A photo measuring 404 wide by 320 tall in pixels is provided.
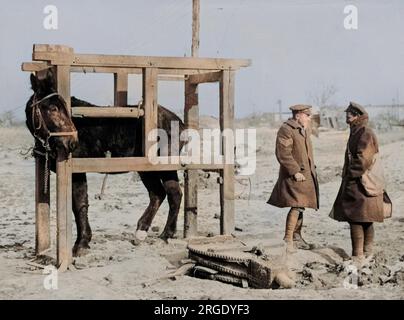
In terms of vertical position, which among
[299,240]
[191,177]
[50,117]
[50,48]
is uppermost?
[50,48]

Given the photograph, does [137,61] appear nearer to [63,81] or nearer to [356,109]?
[63,81]

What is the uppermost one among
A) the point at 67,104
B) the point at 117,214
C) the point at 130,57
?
the point at 130,57

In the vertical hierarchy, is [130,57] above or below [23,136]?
above

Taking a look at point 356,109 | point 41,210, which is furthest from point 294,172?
point 41,210

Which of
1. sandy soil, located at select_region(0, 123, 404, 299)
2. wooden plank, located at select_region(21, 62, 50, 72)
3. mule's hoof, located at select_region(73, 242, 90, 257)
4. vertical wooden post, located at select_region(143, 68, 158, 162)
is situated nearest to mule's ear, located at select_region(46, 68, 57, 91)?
wooden plank, located at select_region(21, 62, 50, 72)

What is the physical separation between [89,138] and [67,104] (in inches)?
49.0

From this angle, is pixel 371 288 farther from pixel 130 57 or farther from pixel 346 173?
pixel 130 57

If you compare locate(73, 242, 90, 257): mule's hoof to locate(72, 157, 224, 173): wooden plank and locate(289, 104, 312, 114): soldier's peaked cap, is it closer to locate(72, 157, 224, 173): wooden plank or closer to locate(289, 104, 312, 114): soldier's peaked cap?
locate(72, 157, 224, 173): wooden plank

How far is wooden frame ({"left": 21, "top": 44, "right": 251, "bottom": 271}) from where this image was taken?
8.01 metres

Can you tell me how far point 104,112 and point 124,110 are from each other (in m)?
0.28

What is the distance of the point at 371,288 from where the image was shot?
689 cm

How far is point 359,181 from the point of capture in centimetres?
797

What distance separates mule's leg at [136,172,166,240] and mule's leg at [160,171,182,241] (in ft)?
0.81
